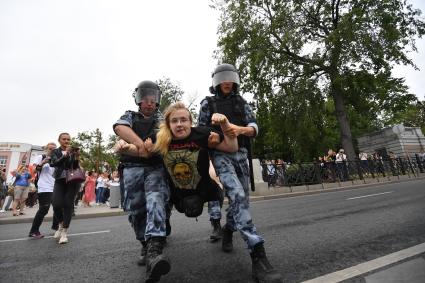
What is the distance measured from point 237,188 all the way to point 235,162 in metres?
0.35

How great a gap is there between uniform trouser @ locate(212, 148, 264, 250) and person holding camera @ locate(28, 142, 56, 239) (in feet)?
12.9

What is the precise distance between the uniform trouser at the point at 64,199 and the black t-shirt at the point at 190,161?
10.1 feet

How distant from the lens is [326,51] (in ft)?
63.5

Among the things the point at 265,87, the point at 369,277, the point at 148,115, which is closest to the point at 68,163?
the point at 148,115

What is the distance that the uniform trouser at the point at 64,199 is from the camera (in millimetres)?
5027

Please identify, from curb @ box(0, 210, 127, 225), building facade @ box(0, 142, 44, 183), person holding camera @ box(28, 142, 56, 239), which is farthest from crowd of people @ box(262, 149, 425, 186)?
building facade @ box(0, 142, 44, 183)

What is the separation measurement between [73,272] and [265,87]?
2003 centimetres

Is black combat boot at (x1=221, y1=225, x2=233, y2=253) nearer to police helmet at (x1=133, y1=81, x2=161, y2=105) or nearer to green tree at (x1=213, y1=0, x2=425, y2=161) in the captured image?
police helmet at (x1=133, y1=81, x2=161, y2=105)

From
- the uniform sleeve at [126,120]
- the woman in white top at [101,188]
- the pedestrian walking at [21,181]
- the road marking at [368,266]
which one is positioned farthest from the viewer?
the woman in white top at [101,188]

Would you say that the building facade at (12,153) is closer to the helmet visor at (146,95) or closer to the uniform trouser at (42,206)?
the uniform trouser at (42,206)

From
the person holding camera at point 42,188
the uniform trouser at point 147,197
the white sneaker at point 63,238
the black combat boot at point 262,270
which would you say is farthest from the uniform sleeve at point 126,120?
the person holding camera at point 42,188

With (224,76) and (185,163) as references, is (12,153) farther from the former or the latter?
(185,163)

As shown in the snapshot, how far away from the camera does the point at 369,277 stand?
2.16 m

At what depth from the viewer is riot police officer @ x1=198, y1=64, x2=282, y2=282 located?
2.45m
